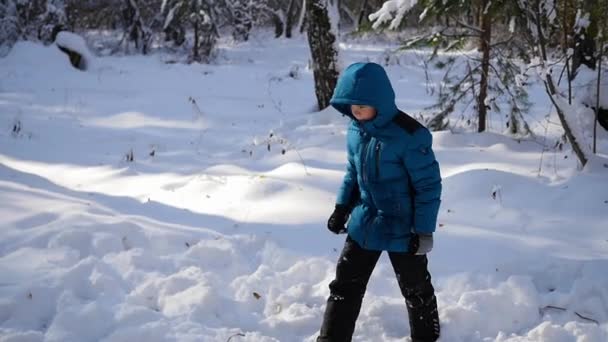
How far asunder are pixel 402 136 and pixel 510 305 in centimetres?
143

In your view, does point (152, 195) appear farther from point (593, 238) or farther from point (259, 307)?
point (593, 238)

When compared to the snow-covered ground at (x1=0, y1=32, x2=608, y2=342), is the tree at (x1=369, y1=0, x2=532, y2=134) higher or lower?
higher

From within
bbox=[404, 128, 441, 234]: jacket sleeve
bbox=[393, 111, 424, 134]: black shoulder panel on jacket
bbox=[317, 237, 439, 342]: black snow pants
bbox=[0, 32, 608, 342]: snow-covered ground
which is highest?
bbox=[393, 111, 424, 134]: black shoulder panel on jacket

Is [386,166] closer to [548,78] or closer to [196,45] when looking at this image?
[548,78]

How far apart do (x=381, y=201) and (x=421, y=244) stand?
30cm

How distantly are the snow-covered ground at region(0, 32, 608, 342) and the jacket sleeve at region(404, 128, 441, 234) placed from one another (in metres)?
0.90

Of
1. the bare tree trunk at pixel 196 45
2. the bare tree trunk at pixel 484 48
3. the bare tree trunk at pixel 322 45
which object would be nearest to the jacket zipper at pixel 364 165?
the bare tree trunk at pixel 484 48

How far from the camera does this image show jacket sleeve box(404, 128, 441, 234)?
269 cm

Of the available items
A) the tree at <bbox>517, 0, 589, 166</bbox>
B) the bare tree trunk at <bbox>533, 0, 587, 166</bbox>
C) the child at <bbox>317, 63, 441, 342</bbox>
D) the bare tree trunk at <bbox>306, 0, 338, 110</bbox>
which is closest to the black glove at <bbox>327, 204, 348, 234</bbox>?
the child at <bbox>317, 63, 441, 342</bbox>

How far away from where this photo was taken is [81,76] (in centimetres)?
1355

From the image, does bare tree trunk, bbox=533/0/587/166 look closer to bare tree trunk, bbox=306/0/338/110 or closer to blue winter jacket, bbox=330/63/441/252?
blue winter jacket, bbox=330/63/441/252

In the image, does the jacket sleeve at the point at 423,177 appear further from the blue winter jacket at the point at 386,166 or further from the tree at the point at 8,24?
the tree at the point at 8,24

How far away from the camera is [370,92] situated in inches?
105

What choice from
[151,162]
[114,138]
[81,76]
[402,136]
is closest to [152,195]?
[151,162]
